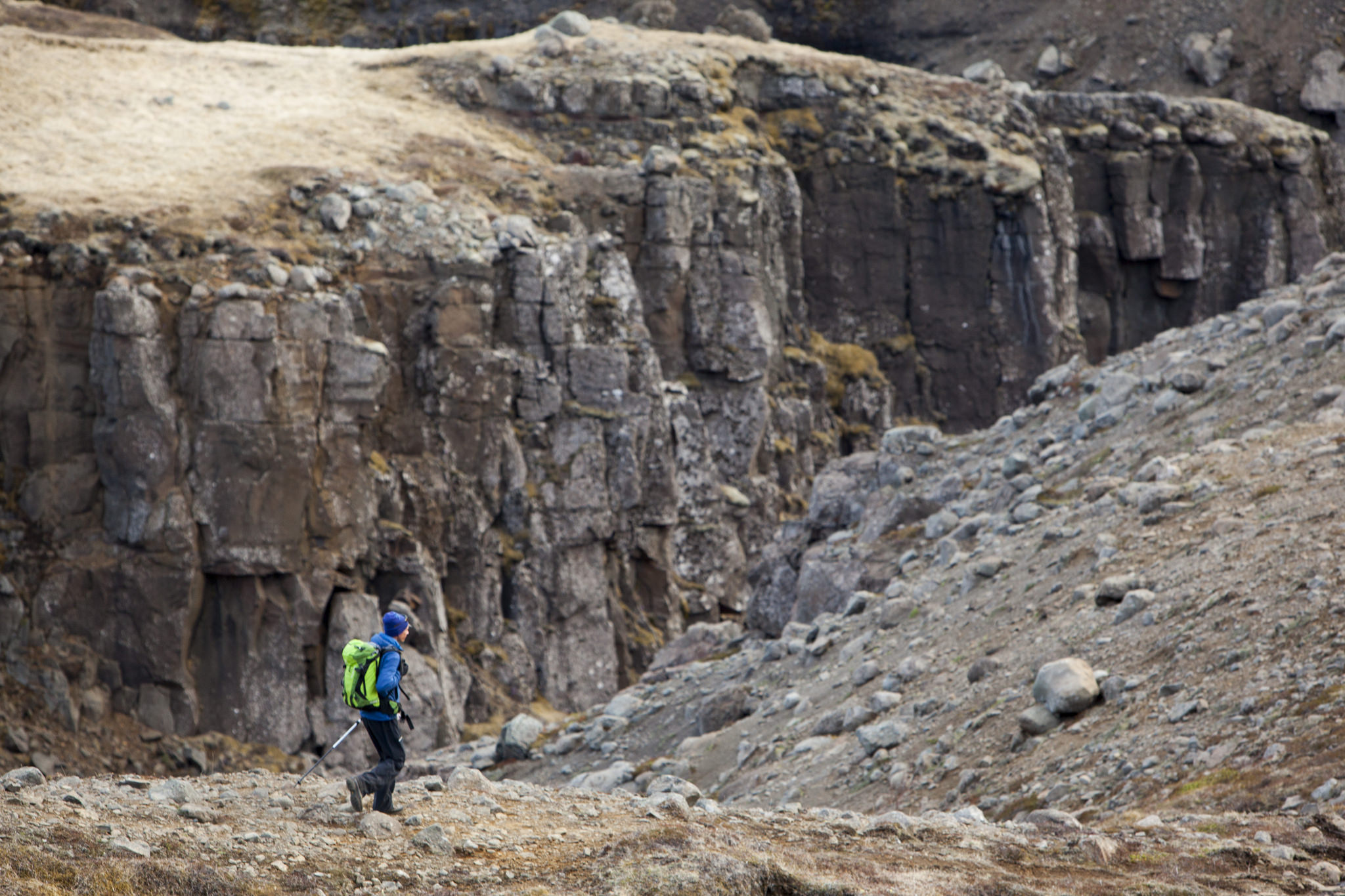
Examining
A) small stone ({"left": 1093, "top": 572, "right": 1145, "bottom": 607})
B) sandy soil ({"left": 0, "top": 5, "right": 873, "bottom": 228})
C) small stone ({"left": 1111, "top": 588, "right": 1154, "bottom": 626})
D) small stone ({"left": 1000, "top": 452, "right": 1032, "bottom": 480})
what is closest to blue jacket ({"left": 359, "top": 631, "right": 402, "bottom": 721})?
small stone ({"left": 1111, "top": 588, "right": 1154, "bottom": 626})

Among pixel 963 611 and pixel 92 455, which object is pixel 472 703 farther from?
pixel 963 611

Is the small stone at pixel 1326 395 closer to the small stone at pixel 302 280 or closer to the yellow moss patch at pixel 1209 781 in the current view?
the yellow moss patch at pixel 1209 781

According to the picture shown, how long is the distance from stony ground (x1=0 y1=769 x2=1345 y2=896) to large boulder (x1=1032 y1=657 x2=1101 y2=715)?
2.01m

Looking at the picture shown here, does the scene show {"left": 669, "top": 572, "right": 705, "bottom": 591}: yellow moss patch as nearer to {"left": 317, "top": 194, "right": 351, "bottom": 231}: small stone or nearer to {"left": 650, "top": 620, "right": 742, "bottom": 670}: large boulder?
{"left": 650, "top": 620, "right": 742, "bottom": 670}: large boulder

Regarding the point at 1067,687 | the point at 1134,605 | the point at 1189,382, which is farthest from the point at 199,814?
the point at 1189,382

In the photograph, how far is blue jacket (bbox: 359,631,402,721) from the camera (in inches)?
407

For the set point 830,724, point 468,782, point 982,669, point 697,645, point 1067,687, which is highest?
point 1067,687

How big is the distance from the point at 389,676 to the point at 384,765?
2.35 ft

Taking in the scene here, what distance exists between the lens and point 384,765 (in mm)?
10469

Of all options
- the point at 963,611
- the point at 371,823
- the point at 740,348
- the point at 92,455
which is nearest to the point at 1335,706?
the point at 963,611

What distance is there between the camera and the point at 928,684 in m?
15.1

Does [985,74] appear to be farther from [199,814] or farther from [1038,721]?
[199,814]

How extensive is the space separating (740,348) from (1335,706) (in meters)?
32.0

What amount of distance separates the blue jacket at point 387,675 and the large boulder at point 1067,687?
6032mm
